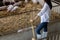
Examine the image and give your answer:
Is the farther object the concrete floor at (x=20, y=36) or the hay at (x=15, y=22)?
the hay at (x=15, y=22)

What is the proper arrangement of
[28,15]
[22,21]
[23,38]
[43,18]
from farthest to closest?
[28,15] < [22,21] < [23,38] < [43,18]

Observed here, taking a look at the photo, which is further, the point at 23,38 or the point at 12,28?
the point at 12,28

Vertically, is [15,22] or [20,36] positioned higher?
[15,22]

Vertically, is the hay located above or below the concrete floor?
above

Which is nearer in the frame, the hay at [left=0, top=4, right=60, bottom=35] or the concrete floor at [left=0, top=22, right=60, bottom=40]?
the concrete floor at [left=0, top=22, right=60, bottom=40]

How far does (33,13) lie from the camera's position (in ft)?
10.5

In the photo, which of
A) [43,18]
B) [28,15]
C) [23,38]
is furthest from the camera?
[28,15]

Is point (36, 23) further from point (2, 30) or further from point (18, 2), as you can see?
point (18, 2)

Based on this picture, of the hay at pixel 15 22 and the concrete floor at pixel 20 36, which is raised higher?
the hay at pixel 15 22

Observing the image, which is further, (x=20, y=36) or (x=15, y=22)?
(x=15, y=22)

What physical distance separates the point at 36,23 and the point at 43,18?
1.82ft

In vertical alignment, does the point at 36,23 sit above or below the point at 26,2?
below

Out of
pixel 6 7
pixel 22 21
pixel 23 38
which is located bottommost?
pixel 23 38

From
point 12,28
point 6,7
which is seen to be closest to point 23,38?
point 12,28
